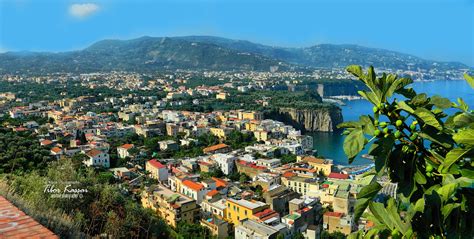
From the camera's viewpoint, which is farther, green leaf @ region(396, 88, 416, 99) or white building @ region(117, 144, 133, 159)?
white building @ region(117, 144, 133, 159)

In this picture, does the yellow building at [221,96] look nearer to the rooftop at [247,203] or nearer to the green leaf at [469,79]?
the rooftop at [247,203]

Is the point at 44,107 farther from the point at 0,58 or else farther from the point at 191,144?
the point at 0,58

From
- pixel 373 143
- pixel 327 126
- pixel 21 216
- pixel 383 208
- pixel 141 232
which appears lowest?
pixel 327 126

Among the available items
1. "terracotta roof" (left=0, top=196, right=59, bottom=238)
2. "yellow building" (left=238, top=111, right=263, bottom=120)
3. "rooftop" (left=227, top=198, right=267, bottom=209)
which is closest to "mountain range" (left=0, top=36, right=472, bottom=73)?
"yellow building" (left=238, top=111, right=263, bottom=120)

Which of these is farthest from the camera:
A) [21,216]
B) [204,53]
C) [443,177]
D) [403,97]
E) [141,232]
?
[204,53]

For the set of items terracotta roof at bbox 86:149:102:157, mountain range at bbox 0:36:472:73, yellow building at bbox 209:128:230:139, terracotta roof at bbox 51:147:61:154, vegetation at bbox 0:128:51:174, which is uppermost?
mountain range at bbox 0:36:472:73

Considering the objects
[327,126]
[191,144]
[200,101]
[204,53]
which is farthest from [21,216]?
[204,53]

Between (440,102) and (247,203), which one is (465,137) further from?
(247,203)

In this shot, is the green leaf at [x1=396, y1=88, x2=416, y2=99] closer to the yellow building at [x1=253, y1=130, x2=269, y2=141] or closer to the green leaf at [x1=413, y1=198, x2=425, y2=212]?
the green leaf at [x1=413, y1=198, x2=425, y2=212]

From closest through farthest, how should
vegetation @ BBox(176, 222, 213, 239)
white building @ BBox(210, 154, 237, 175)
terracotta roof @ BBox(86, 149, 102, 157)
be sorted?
vegetation @ BBox(176, 222, 213, 239) < terracotta roof @ BBox(86, 149, 102, 157) < white building @ BBox(210, 154, 237, 175)
